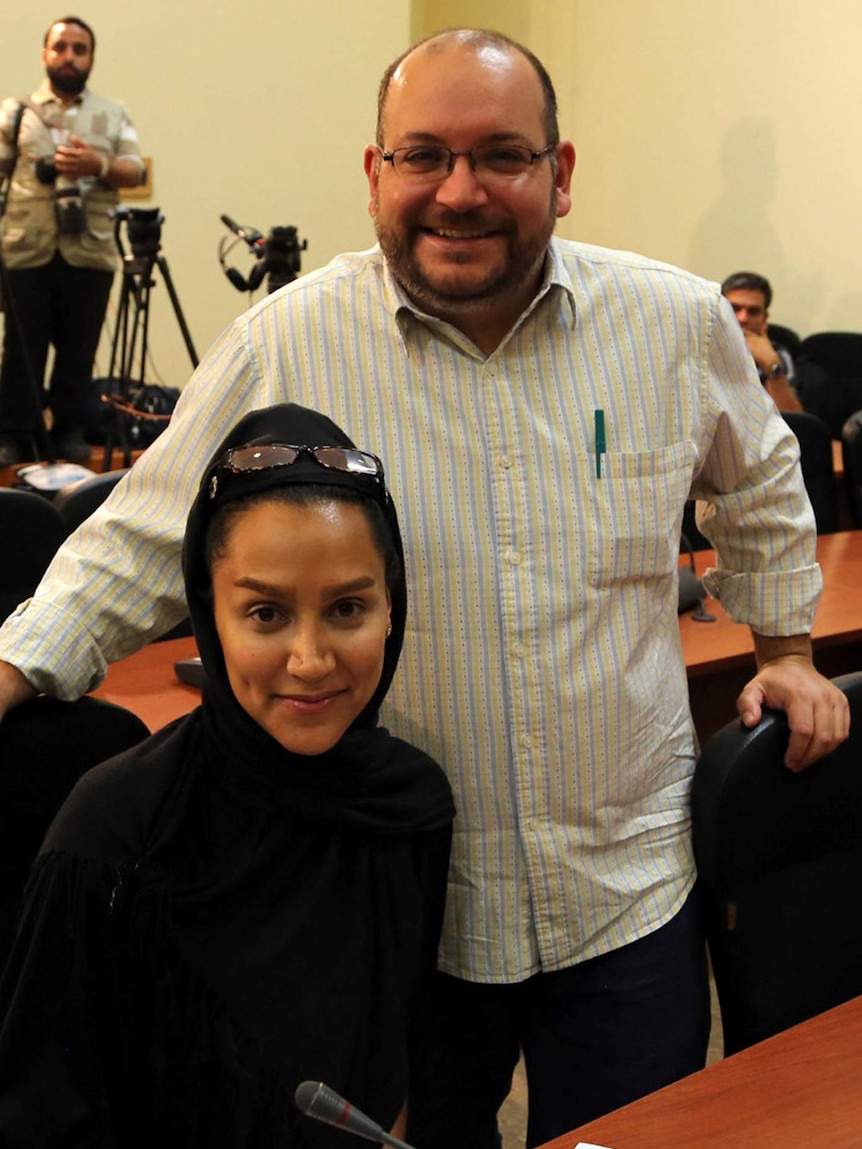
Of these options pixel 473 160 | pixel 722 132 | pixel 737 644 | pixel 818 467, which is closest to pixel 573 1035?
pixel 473 160

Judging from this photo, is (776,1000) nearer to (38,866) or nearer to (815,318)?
(38,866)

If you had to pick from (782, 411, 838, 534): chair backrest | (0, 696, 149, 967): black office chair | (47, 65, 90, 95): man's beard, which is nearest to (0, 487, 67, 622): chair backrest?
(0, 696, 149, 967): black office chair

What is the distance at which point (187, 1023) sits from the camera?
1.20 meters

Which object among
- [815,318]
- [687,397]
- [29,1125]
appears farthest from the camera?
[815,318]

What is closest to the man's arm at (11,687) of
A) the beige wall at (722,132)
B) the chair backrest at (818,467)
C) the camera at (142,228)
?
the chair backrest at (818,467)

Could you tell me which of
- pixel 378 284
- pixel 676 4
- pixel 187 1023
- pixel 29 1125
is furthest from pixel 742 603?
pixel 676 4

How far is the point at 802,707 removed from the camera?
1.59 m

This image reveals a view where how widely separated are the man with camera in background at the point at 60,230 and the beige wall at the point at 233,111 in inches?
28.7

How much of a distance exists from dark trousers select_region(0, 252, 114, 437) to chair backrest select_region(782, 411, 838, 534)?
9.83 ft

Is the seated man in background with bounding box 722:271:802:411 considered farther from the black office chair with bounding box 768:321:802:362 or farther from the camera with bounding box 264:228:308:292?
A: the camera with bounding box 264:228:308:292

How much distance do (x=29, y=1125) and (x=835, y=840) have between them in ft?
3.29

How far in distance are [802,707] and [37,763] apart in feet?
2.83

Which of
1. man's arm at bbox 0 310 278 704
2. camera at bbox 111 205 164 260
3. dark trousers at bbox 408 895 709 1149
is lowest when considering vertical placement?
dark trousers at bbox 408 895 709 1149

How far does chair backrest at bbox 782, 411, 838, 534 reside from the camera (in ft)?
12.3
